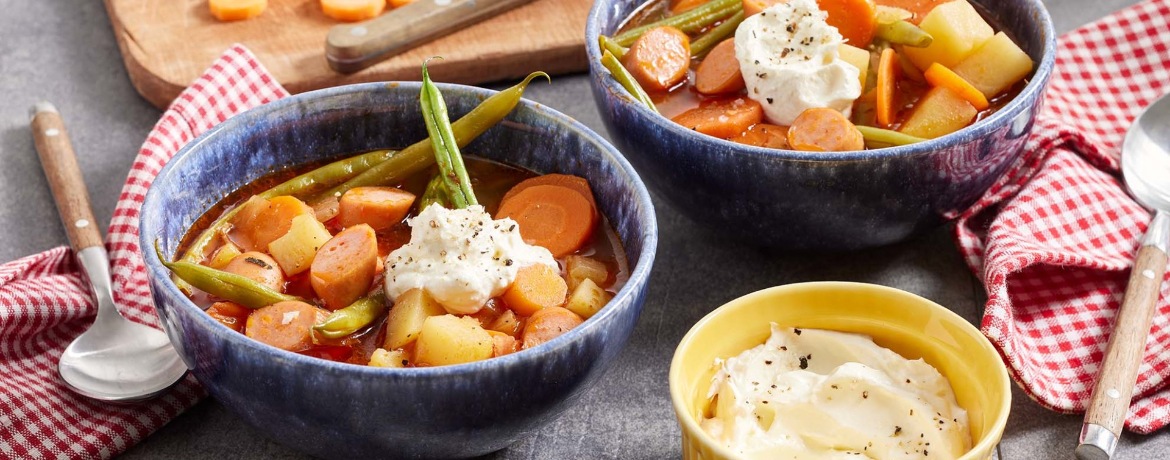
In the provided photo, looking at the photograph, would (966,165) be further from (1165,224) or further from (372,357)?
(372,357)

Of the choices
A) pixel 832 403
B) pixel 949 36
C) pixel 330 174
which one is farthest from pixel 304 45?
pixel 832 403

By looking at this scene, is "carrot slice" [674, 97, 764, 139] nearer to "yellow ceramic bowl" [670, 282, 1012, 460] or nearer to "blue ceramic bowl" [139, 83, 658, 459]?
"blue ceramic bowl" [139, 83, 658, 459]

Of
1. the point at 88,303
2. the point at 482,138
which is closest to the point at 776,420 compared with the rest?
the point at 482,138

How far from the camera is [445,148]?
8.02ft

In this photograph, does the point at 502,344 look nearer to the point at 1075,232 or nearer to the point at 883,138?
the point at 883,138

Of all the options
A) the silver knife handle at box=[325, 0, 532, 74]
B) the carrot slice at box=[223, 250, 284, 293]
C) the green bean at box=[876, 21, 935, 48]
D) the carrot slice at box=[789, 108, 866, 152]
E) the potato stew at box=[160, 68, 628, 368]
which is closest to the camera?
the potato stew at box=[160, 68, 628, 368]

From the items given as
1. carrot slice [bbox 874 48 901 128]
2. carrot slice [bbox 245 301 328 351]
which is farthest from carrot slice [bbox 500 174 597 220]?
carrot slice [bbox 874 48 901 128]

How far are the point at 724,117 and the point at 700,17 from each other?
0.48 metres

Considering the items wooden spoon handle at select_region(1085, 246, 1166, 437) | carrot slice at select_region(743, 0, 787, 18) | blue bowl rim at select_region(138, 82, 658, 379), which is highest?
blue bowl rim at select_region(138, 82, 658, 379)

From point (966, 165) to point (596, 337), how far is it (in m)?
1.00

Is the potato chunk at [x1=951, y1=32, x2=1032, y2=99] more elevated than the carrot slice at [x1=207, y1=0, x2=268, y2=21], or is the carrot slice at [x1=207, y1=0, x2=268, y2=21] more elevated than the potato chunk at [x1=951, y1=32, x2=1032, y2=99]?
the potato chunk at [x1=951, y1=32, x2=1032, y2=99]

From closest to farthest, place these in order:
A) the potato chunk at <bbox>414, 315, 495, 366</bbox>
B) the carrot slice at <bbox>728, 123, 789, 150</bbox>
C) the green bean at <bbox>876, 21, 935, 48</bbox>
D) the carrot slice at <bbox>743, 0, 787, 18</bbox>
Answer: the potato chunk at <bbox>414, 315, 495, 366</bbox>
the carrot slice at <bbox>728, 123, 789, 150</bbox>
the green bean at <bbox>876, 21, 935, 48</bbox>
the carrot slice at <bbox>743, 0, 787, 18</bbox>

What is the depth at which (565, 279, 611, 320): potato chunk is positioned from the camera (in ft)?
7.14

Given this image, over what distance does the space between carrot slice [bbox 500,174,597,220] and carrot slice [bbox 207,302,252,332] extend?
2.01 feet
